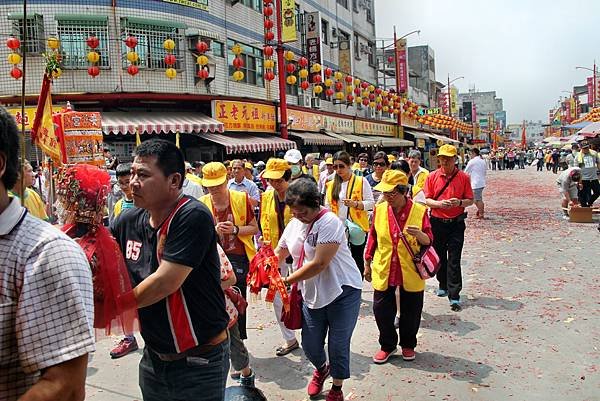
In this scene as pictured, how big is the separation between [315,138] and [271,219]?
1750 cm

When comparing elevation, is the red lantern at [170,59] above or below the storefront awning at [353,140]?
above

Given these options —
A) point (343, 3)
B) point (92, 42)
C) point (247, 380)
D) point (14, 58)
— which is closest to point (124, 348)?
point (247, 380)

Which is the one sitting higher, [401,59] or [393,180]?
[401,59]

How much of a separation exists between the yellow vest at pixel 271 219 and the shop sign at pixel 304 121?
16.3m

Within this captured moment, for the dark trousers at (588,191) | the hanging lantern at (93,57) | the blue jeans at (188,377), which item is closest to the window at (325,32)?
the hanging lantern at (93,57)

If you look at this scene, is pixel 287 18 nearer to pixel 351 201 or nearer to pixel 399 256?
pixel 351 201

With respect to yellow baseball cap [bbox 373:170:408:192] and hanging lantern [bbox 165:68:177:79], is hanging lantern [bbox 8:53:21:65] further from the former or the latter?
yellow baseball cap [bbox 373:170:408:192]

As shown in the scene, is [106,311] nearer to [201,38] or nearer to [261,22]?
[201,38]

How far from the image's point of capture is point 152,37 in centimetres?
1717

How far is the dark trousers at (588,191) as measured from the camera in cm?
1324

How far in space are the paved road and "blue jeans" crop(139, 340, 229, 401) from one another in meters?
1.80

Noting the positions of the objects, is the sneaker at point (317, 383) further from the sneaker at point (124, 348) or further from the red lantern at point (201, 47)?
the red lantern at point (201, 47)

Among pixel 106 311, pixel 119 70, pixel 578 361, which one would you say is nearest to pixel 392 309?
pixel 578 361

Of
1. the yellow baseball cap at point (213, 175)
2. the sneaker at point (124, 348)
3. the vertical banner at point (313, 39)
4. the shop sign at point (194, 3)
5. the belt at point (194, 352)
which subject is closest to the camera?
the belt at point (194, 352)
